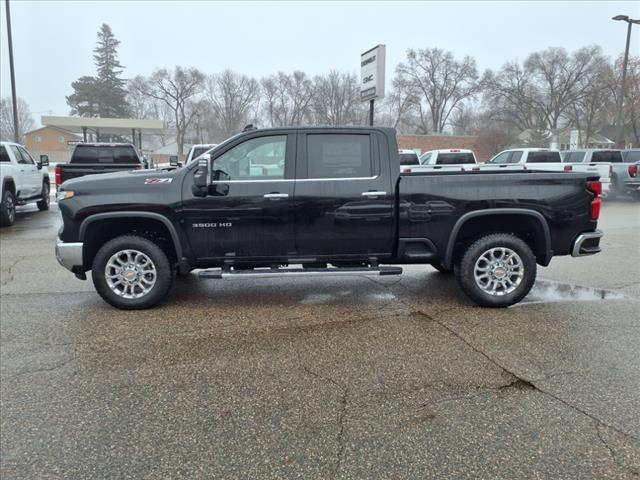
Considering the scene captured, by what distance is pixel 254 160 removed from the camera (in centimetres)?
529

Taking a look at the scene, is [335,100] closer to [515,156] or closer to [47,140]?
[47,140]

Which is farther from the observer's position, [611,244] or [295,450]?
[611,244]

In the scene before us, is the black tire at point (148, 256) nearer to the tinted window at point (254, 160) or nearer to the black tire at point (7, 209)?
the tinted window at point (254, 160)

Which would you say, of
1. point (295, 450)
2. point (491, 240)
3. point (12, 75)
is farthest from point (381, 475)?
point (12, 75)

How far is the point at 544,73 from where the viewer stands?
5691 cm

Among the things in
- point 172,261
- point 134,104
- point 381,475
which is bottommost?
point 381,475

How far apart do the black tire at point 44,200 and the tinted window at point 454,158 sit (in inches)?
509

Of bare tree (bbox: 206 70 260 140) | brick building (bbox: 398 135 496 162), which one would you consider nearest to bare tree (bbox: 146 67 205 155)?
bare tree (bbox: 206 70 260 140)

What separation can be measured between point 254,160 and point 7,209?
8872mm

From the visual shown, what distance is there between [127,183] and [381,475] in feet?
12.9

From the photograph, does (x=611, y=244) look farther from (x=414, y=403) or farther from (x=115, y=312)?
(x=115, y=312)

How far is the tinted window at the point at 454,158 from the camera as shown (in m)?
18.2

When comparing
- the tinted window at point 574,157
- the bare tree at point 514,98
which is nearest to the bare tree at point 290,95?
the bare tree at point 514,98

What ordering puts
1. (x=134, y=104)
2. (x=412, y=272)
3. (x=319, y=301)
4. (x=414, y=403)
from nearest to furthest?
(x=414, y=403)
(x=319, y=301)
(x=412, y=272)
(x=134, y=104)
